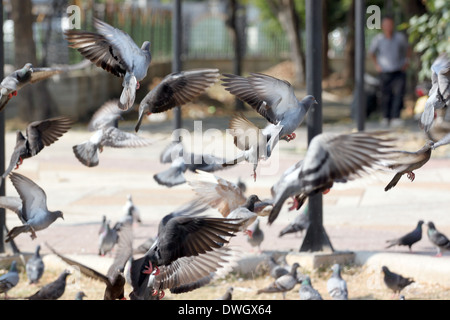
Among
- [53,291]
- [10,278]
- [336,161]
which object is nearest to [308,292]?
[53,291]

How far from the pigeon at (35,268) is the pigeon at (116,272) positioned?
6.32 ft

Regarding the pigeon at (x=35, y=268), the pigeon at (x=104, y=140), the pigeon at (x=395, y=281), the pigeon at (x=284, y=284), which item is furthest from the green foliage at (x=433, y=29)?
the pigeon at (x=104, y=140)

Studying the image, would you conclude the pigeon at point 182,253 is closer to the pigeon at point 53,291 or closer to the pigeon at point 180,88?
the pigeon at point 180,88

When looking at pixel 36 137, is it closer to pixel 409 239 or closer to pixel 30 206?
pixel 30 206

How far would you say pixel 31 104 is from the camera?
60.1 feet

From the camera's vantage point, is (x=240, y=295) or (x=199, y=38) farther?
(x=199, y=38)

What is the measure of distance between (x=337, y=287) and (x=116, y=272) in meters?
2.20

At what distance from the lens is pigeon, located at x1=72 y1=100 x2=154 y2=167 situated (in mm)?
5012

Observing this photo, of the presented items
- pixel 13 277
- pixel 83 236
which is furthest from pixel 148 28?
pixel 13 277

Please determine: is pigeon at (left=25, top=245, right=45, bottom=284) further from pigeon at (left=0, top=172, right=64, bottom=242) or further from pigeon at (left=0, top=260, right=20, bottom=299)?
pigeon at (left=0, top=172, right=64, bottom=242)

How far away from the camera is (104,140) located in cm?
523
